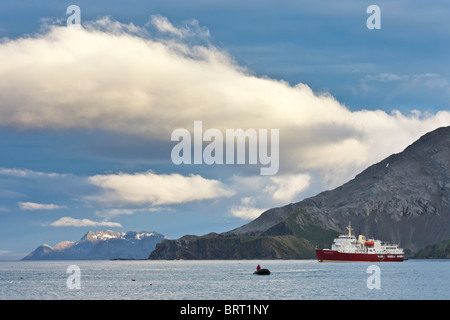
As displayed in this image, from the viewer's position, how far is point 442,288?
5512 inches

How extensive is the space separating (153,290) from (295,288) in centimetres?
3444

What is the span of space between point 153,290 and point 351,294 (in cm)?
4710
